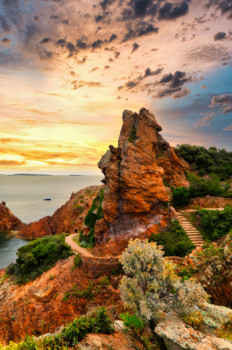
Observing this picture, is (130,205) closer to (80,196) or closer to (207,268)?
(207,268)

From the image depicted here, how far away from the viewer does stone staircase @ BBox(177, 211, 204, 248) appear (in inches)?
816

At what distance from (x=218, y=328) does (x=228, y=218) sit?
15.0 meters

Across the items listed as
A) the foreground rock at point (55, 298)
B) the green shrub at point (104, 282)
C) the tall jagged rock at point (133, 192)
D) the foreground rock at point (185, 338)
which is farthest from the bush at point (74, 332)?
the tall jagged rock at point (133, 192)

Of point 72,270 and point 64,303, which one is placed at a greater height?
point 72,270

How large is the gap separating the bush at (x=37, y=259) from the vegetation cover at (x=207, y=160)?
3110cm

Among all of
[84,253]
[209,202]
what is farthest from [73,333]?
[209,202]

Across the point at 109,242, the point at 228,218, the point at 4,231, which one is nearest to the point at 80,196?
the point at 4,231

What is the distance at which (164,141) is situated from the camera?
34.1 m

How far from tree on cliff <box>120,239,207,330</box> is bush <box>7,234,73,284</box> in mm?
17237

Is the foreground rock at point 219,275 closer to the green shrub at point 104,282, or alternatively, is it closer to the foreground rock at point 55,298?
the foreground rock at point 55,298

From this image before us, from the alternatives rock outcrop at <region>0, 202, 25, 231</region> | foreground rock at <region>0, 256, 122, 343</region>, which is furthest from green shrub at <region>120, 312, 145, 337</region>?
rock outcrop at <region>0, 202, 25, 231</region>

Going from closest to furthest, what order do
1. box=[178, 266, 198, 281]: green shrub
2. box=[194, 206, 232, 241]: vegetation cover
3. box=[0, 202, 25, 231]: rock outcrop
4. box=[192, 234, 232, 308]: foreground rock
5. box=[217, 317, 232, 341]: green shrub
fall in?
box=[217, 317, 232, 341]: green shrub → box=[192, 234, 232, 308]: foreground rock → box=[178, 266, 198, 281]: green shrub → box=[194, 206, 232, 241]: vegetation cover → box=[0, 202, 25, 231]: rock outcrop

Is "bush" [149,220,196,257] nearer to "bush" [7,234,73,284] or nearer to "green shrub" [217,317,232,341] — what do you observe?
"green shrub" [217,317,232,341]

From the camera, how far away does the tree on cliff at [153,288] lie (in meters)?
8.35
